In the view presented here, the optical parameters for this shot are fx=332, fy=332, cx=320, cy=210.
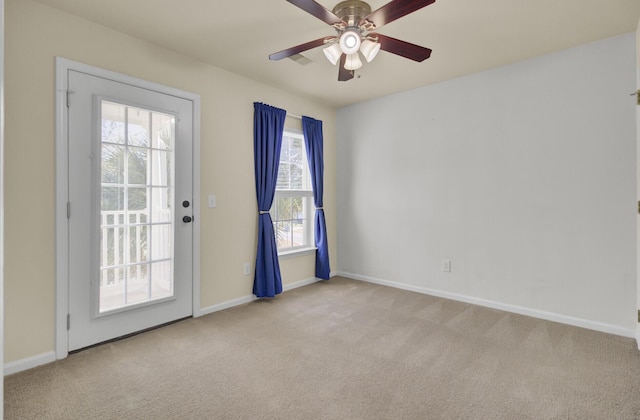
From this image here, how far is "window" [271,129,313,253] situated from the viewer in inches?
162

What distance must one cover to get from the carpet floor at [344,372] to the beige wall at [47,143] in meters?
0.42

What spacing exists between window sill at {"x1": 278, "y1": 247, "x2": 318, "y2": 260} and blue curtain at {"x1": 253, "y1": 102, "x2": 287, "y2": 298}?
255 mm

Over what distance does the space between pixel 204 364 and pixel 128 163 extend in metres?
1.67

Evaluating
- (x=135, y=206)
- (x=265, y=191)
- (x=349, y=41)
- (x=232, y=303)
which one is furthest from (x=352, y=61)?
(x=232, y=303)

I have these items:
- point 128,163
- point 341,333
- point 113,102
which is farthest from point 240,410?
point 113,102

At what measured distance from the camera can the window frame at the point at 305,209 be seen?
4066mm

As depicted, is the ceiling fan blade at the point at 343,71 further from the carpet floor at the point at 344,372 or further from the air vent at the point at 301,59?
the carpet floor at the point at 344,372

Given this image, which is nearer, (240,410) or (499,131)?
(240,410)

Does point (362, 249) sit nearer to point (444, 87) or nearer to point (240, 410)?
point (444, 87)

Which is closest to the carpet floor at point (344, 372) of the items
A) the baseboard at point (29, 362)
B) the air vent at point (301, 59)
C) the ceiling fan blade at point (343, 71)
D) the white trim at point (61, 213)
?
the baseboard at point (29, 362)

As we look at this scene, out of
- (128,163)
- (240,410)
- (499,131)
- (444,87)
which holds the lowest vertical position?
(240,410)

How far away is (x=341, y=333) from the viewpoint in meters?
2.78

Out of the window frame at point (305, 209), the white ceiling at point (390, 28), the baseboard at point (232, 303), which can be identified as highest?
the white ceiling at point (390, 28)

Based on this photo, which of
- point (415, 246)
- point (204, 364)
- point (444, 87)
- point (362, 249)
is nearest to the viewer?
point (204, 364)
